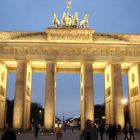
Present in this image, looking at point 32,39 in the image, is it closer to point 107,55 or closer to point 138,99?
point 107,55

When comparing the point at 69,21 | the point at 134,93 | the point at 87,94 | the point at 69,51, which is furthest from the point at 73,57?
the point at 134,93

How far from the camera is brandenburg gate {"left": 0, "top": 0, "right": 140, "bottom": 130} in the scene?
4431cm

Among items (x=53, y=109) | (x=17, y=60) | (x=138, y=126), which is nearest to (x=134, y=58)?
(x=138, y=126)

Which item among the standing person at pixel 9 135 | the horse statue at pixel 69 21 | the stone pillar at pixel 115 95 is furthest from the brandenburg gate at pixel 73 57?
the standing person at pixel 9 135

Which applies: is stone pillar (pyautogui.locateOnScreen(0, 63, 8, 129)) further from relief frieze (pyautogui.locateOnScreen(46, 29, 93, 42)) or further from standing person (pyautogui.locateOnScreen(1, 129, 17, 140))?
standing person (pyautogui.locateOnScreen(1, 129, 17, 140))

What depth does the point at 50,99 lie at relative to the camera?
4419 cm

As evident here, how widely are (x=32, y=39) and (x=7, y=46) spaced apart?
165 inches

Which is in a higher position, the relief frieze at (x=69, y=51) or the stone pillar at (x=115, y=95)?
the relief frieze at (x=69, y=51)

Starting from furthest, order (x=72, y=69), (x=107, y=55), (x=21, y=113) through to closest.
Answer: (x=72, y=69)
(x=107, y=55)
(x=21, y=113)

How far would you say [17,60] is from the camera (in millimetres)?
45469

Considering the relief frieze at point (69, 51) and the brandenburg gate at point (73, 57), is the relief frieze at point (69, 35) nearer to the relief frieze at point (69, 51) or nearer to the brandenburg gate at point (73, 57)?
the brandenburg gate at point (73, 57)

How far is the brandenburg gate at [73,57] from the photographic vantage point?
44.3 meters

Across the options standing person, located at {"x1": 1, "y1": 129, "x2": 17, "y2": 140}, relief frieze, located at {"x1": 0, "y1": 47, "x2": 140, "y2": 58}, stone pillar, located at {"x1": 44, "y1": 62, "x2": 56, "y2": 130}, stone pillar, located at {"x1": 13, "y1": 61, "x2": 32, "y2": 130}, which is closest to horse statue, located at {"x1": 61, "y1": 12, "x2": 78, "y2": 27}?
relief frieze, located at {"x1": 0, "y1": 47, "x2": 140, "y2": 58}

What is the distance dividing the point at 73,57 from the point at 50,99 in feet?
25.4
